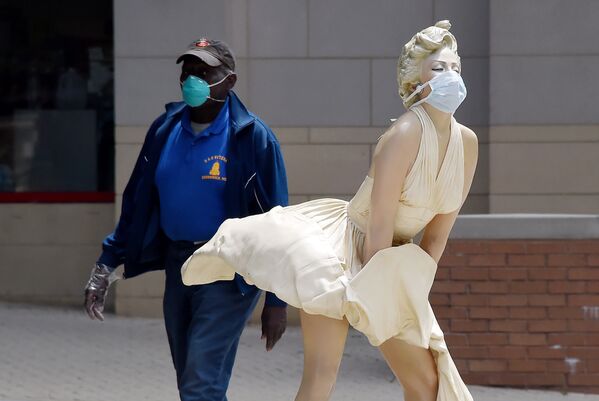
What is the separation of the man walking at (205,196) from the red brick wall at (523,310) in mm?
2342

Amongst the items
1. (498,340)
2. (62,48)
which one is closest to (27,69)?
(62,48)

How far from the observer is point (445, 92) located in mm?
4508

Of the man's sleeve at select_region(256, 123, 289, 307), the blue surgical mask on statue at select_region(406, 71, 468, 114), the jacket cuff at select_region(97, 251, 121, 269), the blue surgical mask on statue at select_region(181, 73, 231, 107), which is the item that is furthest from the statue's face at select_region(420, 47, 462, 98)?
the jacket cuff at select_region(97, 251, 121, 269)

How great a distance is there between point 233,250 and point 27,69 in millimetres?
6522

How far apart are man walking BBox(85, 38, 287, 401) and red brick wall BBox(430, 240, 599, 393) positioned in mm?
2342

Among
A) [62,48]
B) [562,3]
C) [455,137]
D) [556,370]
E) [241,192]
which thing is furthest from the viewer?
[62,48]

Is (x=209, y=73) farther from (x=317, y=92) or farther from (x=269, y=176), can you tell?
(x=317, y=92)

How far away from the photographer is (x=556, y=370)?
24.6ft

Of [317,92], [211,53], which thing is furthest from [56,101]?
[211,53]

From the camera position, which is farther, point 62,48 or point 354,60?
point 62,48

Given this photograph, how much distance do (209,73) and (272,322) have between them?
1.10 metres

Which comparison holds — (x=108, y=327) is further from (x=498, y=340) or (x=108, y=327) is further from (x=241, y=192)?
(x=241, y=192)

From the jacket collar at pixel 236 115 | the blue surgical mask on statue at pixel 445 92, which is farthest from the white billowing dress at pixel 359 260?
the jacket collar at pixel 236 115

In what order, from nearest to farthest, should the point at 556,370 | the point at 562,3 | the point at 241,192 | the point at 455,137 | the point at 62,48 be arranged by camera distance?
1. the point at 455,137
2. the point at 241,192
3. the point at 556,370
4. the point at 562,3
5. the point at 62,48
